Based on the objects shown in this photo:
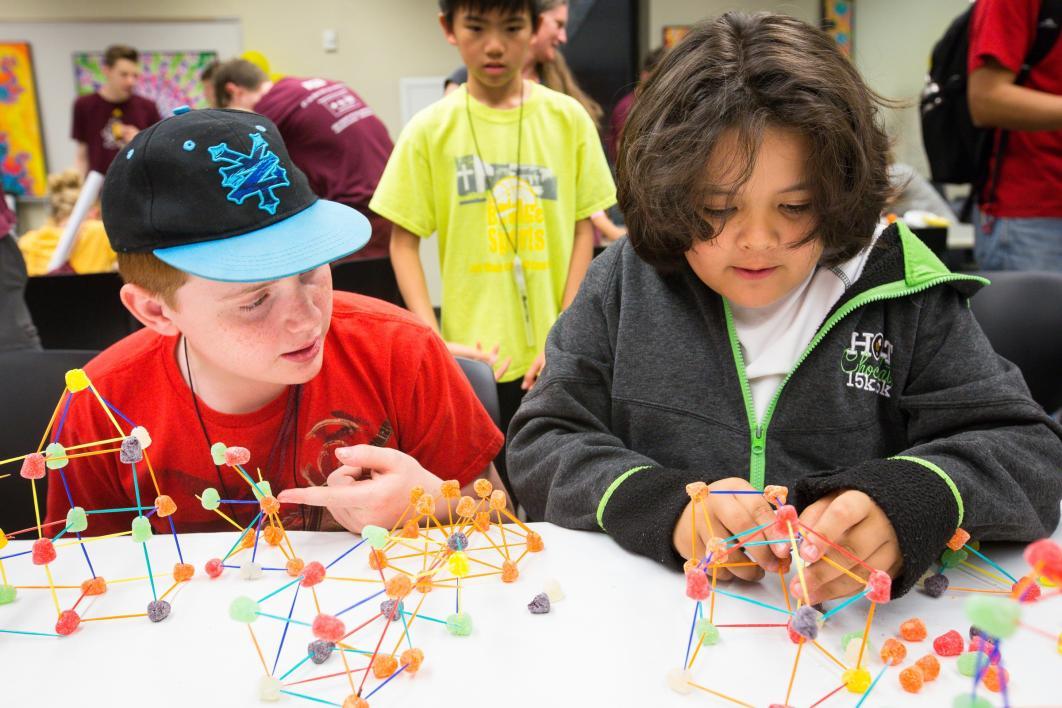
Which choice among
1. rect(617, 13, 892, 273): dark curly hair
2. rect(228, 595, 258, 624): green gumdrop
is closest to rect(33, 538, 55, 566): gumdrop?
rect(228, 595, 258, 624): green gumdrop

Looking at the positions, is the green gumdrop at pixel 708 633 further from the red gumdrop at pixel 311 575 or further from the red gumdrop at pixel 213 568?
the red gumdrop at pixel 213 568

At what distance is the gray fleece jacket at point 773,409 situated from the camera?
34.8 inches

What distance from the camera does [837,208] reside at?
0.92m

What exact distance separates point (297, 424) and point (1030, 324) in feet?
4.12

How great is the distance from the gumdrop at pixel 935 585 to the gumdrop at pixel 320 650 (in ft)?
1.89

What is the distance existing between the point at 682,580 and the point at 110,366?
0.85 meters

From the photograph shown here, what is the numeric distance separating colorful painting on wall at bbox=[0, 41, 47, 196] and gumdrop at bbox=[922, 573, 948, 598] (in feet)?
21.4

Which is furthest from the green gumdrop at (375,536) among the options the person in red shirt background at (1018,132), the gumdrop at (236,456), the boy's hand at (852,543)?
the person in red shirt background at (1018,132)

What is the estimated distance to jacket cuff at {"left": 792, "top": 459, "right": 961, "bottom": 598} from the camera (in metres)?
0.78

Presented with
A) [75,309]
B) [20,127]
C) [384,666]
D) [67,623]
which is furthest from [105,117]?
[384,666]

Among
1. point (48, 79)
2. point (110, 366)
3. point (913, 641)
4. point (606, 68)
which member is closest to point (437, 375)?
point (110, 366)

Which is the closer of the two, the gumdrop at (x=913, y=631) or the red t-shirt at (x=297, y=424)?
the gumdrop at (x=913, y=631)

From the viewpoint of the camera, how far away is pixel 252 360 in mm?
1005

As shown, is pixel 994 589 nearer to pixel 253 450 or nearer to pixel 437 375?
pixel 437 375
